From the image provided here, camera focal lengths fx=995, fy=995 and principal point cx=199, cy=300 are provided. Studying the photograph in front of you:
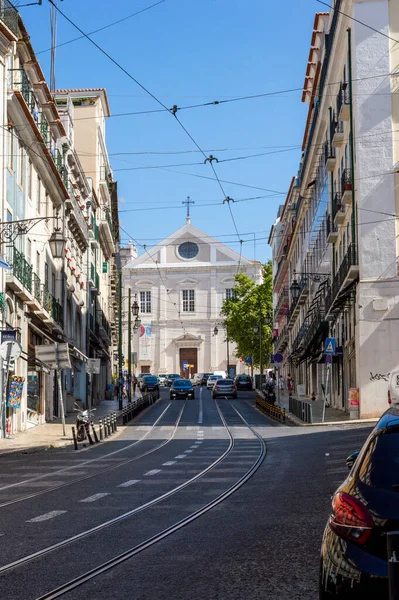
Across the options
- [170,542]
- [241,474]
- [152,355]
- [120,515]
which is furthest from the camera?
[152,355]

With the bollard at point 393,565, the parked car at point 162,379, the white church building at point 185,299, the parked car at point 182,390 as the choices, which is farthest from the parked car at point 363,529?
the white church building at point 185,299

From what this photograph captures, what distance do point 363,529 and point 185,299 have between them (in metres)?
108

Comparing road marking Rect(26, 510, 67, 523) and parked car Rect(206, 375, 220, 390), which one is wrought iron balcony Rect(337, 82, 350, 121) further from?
parked car Rect(206, 375, 220, 390)

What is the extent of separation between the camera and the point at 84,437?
27.7m

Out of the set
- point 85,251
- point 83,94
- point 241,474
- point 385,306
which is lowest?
point 241,474

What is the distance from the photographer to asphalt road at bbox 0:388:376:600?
7238 millimetres

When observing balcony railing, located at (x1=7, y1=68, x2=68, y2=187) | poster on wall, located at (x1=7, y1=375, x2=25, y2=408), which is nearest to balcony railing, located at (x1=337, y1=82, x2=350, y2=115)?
balcony railing, located at (x1=7, y1=68, x2=68, y2=187)

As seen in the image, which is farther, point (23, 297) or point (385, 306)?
point (385, 306)

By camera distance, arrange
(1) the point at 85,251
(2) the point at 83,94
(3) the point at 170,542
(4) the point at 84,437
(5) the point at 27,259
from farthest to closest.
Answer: (2) the point at 83,94 < (1) the point at 85,251 < (5) the point at 27,259 < (4) the point at 84,437 < (3) the point at 170,542

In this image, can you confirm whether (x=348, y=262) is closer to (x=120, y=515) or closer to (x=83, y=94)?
(x=120, y=515)

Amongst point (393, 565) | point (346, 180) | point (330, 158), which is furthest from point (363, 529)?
Result: point (330, 158)

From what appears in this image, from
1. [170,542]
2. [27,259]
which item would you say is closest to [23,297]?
[27,259]

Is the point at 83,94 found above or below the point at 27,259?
above

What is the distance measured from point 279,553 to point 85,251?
50675mm
